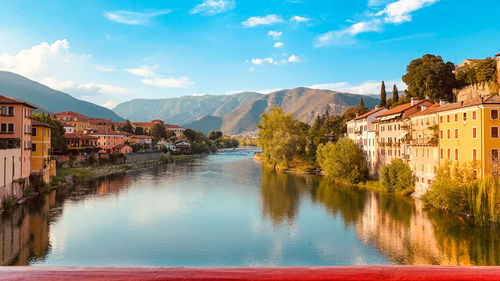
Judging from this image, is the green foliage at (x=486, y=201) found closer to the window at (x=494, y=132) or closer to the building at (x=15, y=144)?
the window at (x=494, y=132)

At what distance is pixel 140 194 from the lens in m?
37.5

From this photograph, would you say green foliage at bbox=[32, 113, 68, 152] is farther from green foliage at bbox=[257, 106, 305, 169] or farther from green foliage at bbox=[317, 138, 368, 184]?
green foliage at bbox=[317, 138, 368, 184]

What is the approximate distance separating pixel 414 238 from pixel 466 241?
263 centimetres

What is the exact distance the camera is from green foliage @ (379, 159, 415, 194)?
3353 centimetres

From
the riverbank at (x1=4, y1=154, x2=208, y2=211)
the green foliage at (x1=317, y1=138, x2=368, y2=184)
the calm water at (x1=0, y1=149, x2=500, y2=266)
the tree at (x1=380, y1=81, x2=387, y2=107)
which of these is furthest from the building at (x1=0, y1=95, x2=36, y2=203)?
the tree at (x1=380, y1=81, x2=387, y2=107)

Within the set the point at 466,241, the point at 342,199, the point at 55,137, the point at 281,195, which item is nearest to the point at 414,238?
the point at 466,241

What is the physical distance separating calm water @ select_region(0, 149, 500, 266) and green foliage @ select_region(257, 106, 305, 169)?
943 inches

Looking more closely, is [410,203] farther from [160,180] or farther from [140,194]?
[160,180]

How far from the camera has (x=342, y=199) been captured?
33781 millimetres

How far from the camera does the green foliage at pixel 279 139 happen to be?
200 feet

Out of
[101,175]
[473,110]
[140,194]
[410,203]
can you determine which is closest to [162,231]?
[140,194]

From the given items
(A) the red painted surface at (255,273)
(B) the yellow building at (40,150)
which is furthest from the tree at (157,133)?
(A) the red painted surface at (255,273)

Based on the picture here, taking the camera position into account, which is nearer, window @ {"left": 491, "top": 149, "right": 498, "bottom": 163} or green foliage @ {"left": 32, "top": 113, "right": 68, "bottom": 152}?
window @ {"left": 491, "top": 149, "right": 498, "bottom": 163}

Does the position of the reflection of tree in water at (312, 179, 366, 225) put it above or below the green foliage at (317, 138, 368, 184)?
below
